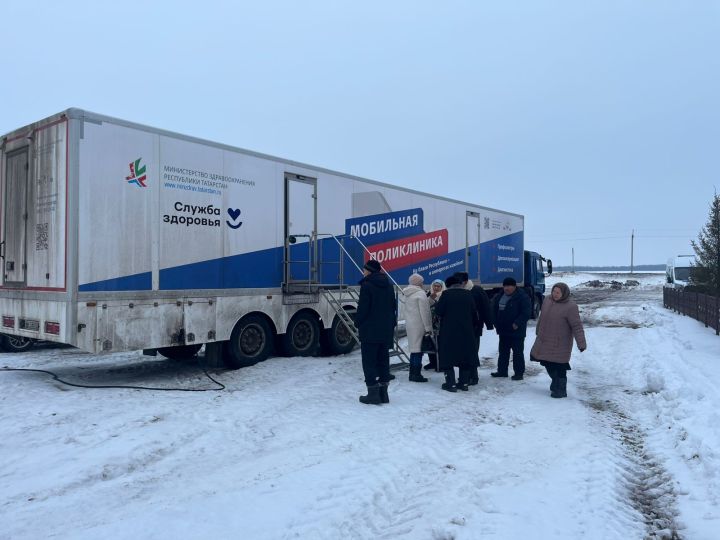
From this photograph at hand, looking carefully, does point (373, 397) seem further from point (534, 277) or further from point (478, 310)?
point (534, 277)

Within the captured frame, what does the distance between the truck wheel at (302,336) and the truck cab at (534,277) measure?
1095cm

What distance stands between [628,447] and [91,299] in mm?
6212

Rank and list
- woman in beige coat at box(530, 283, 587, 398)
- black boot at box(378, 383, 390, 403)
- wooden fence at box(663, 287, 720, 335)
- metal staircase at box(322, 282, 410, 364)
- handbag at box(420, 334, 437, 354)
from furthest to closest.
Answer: wooden fence at box(663, 287, 720, 335) → metal staircase at box(322, 282, 410, 364) → handbag at box(420, 334, 437, 354) → woman in beige coat at box(530, 283, 587, 398) → black boot at box(378, 383, 390, 403)

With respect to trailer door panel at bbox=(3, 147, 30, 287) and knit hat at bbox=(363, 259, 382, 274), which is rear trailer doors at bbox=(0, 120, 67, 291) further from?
knit hat at bbox=(363, 259, 382, 274)

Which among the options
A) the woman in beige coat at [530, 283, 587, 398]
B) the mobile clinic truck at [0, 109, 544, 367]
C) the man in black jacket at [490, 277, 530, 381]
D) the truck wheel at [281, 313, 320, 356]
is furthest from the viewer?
the truck wheel at [281, 313, 320, 356]

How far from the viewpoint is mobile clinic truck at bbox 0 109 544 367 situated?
6.99 m

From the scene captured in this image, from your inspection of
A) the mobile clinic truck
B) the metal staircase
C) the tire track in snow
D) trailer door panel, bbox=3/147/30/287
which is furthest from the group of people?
trailer door panel, bbox=3/147/30/287

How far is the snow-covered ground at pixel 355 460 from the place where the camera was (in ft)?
12.1

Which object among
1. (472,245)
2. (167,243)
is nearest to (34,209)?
(167,243)

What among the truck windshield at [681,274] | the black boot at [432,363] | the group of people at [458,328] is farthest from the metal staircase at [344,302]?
the truck windshield at [681,274]

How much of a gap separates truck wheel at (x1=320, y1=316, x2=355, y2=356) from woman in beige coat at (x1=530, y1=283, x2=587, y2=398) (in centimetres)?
422

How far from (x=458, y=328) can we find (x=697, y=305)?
48.6ft

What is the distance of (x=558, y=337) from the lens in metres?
7.41

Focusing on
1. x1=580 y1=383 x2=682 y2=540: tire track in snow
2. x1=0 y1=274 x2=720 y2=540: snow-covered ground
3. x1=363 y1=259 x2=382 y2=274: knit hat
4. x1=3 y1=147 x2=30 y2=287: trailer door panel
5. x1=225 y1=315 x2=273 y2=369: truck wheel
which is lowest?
x1=580 y1=383 x2=682 y2=540: tire track in snow
